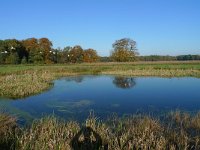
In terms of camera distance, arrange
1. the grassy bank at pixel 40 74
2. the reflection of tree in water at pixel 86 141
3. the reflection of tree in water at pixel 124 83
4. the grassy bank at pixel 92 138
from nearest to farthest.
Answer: the grassy bank at pixel 92 138, the reflection of tree in water at pixel 86 141, the grassy bank at pixel 40 74, the reflection of tree in water at pixel 124 83

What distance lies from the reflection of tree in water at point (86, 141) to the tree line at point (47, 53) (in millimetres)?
70118

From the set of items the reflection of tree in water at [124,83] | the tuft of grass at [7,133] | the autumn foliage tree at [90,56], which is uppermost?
the autumn foliage tree at [90,56]

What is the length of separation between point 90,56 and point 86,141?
10375 centimetres

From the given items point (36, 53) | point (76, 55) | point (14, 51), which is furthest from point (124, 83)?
point (76, 55)

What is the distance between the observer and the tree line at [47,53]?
3337 inches

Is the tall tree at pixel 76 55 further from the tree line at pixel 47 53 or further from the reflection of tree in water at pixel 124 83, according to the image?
the reflection of tree in water at pixel 124 83

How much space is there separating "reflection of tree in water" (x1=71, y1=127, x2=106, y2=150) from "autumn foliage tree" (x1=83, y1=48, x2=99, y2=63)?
332 feet

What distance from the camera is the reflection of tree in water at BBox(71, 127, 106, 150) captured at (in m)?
8.63

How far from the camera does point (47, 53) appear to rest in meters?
93.1

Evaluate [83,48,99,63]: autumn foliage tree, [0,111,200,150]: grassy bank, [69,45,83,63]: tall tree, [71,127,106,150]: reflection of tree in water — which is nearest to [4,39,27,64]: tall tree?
[69,45,83,63]: tall tree

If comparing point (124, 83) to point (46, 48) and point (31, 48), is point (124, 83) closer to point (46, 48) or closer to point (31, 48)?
point (31, 48)

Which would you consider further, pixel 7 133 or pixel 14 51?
pixel 14 51

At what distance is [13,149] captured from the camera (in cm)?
812

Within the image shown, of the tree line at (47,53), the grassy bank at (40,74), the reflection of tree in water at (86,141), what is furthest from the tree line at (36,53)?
the reflection of tree in water at (86,141)
